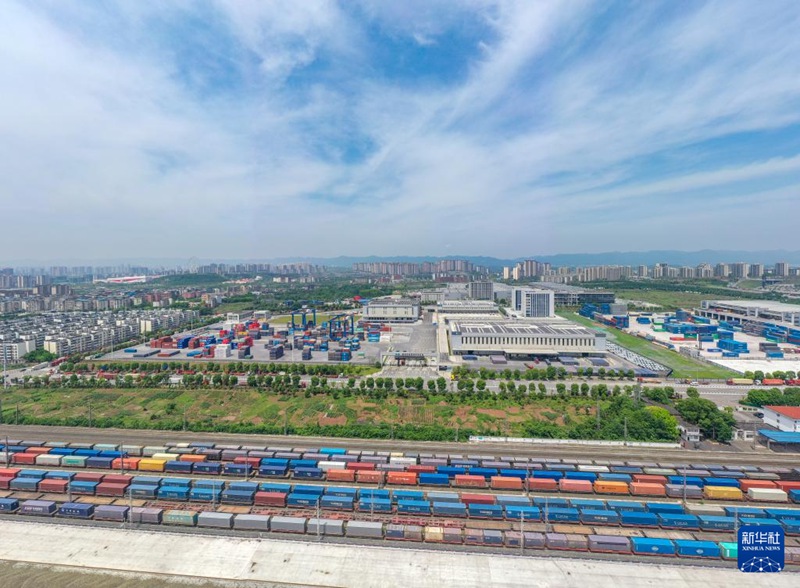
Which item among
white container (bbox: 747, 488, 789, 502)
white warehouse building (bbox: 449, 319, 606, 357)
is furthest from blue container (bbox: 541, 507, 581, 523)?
white warehouse building (bbox: 449, 319, 606, 357)

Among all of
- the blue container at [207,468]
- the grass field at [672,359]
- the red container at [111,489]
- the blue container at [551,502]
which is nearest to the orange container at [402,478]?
the blue container at [551,502]

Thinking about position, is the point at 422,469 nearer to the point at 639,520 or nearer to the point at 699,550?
the point at 639,520

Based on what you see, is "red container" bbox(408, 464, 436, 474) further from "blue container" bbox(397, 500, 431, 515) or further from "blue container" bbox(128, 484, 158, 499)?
"blue container" bbox(128, 484, 158, 499)

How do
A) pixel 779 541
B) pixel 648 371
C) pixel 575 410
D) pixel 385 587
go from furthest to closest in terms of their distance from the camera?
pixel 648 371
pixel 575 410
pixel 385 587
pixel 779 541

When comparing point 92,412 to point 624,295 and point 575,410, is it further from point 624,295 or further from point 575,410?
point 624,295

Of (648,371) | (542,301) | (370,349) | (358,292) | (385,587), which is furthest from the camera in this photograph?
(358,292)

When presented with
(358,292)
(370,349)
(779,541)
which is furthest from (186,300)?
(779,541)

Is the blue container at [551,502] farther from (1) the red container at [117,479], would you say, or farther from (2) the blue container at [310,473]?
(1) the red container at [117,479]
